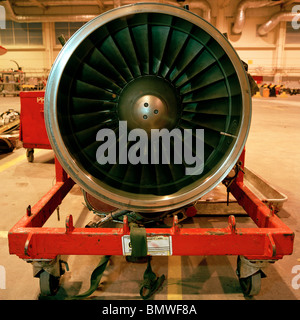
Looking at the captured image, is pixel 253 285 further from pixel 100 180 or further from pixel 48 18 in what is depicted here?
pixel 48 18

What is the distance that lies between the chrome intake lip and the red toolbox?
242 centimetres

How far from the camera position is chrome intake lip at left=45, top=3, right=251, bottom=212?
135 centimetres

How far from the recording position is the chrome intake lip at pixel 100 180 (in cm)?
135

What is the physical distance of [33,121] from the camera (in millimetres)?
3842

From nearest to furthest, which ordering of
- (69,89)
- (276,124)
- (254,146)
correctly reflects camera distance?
(69,89), (254,146), (276,124)

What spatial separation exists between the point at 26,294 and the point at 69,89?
3.75 feet

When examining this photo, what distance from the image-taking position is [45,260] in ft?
5.22

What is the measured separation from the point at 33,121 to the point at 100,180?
260cm

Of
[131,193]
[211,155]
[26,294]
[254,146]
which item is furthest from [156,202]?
[254,146]

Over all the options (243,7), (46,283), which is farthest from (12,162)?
(243,7)

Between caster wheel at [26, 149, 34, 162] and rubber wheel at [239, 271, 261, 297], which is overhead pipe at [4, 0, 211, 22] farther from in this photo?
rubber wheel at [239, 271, 261, 297]

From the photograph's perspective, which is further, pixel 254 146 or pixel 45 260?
pixel 254 146

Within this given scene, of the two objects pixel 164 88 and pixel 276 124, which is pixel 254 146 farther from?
pixel 164 88

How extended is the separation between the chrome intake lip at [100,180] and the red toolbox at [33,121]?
2.42 metres
